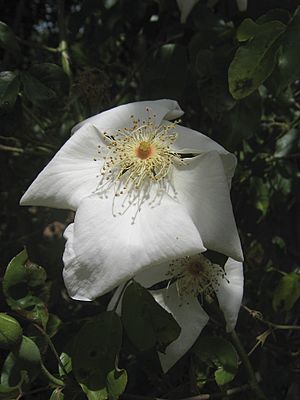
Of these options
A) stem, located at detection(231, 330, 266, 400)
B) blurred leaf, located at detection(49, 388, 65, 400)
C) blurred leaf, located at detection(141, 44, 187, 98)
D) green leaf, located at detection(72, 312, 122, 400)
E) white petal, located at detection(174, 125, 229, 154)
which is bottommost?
stem, located at detection(231, 330, 266, 400)

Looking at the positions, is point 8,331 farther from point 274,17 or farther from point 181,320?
point 274,17

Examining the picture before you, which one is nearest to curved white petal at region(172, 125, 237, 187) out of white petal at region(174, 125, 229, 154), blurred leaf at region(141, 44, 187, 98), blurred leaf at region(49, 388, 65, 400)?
white petal at region(174, 125, 229, 154)

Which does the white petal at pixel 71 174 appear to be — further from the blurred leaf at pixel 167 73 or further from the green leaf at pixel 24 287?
the blurred leaf at pixel 167 73

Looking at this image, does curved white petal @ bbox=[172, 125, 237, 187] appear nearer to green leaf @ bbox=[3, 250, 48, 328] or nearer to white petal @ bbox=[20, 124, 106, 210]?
white petal @ bbox=[20, 124, 106, 210]

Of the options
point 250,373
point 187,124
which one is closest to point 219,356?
point 250,373

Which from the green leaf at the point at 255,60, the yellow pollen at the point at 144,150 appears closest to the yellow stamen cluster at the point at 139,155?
the yellow pollen at the point at 144,150

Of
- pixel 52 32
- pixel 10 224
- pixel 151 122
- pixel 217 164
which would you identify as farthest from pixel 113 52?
pixel 217 164

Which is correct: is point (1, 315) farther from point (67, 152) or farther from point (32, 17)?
point (32, 17)
